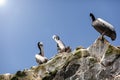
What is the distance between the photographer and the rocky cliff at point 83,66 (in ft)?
129

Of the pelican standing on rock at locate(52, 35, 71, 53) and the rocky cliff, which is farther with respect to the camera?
the pelican standing on rock at locate(52, 35, 71, 53)

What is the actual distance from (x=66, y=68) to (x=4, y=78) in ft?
21.8

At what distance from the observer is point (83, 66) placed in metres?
40.7

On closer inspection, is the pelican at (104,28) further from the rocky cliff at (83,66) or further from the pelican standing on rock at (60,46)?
the pelican standing on rock at (60,46)

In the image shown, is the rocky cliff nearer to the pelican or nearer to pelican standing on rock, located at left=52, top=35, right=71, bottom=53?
the pelican

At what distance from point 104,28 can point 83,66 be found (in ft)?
12.0

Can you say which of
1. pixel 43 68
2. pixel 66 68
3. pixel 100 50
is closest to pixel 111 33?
pixel 100 50

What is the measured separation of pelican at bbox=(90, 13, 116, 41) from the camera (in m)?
39.4

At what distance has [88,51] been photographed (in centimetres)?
4150

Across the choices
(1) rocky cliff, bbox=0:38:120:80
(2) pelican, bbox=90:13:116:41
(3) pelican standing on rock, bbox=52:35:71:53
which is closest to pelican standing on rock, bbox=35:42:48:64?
(3) pelican standing on rock, bbox=52:35:71:53

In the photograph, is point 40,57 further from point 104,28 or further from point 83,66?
A: point 104,28

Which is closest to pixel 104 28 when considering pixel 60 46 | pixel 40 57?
pixel 60 46

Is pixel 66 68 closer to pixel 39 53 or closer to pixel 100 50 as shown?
pixel 100 50

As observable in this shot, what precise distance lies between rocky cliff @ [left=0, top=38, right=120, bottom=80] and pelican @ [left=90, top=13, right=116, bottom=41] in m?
0.95
